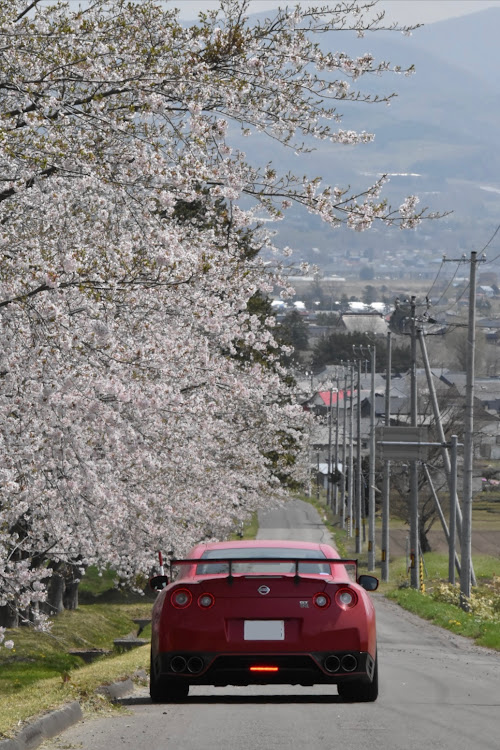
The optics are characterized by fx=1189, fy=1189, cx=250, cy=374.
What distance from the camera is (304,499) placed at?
115 m

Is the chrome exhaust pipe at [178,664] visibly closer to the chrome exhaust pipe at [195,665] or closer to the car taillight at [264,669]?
the chrome exhaust pipe at [195,665]

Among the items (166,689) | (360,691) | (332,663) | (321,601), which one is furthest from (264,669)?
(360,691)

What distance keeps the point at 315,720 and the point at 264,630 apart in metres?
2.09

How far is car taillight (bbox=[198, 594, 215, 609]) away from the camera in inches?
357

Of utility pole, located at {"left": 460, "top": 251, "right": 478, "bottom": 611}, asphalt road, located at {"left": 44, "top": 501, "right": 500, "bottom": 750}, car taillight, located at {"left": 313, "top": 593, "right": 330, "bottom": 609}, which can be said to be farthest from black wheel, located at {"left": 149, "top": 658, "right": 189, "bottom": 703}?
utility pole, located at {"left": 460, "top": 251, "right": 478, "bottom": 611}

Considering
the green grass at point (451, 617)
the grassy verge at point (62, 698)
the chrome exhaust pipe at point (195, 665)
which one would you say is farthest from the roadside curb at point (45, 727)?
the green grass at point (451, 617)

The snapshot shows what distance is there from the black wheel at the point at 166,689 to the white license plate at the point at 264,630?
84 cm

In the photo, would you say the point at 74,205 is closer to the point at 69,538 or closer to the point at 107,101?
the point at 107,101

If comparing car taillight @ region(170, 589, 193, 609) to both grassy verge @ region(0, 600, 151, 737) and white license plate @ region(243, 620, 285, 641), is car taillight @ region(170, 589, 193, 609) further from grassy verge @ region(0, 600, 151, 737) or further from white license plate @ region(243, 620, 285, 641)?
grassy verge @ region(0, 600, 151, 737)

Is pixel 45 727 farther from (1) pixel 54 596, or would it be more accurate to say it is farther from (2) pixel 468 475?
(2) pixel 468 475

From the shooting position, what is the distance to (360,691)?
9844 mm

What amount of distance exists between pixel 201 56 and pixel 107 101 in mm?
1008

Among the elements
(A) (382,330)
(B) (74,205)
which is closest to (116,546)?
(B) (74,205)

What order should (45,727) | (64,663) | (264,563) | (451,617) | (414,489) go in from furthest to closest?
(414,489)
(451,617)
(64,663)
(45,727)
(264,563)
